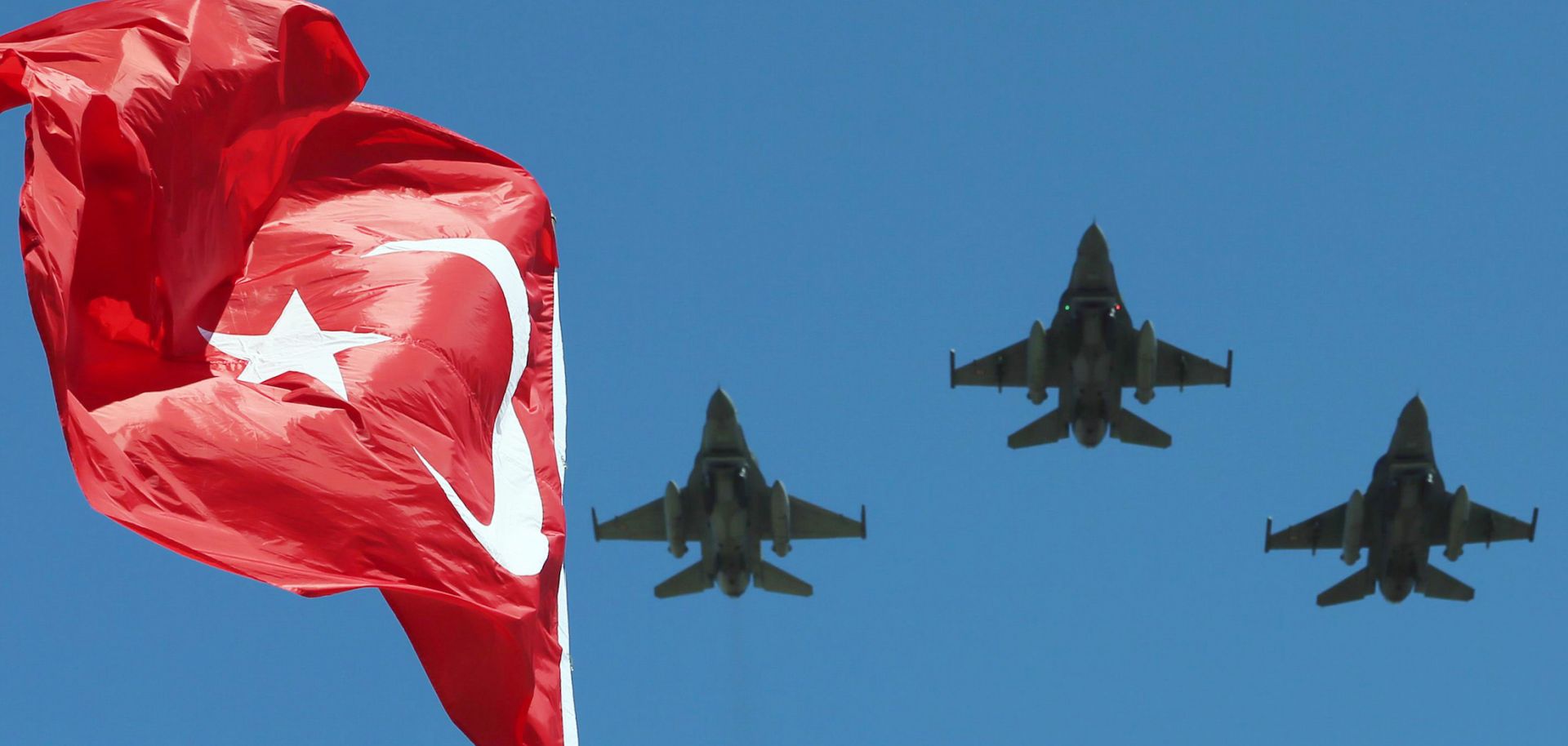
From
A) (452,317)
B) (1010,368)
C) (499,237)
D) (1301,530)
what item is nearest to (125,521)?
(452,317)

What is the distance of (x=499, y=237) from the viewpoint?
58.1 ft

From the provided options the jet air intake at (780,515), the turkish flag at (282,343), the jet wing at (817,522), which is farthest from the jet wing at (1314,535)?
the turkish flag at (282,343)

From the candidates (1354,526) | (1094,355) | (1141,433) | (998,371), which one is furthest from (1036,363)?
(1354,526)

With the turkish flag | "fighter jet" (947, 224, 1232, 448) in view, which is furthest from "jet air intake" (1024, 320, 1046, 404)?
the turkish flag

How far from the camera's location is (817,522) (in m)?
51.7

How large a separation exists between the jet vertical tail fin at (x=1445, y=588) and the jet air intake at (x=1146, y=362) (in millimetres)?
11021

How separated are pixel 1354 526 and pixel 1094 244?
995 cm

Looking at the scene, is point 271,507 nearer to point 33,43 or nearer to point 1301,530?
point 33,43

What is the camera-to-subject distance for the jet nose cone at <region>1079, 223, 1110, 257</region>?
49.3 m

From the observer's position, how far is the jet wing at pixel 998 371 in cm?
5328

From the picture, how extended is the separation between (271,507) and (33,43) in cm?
414

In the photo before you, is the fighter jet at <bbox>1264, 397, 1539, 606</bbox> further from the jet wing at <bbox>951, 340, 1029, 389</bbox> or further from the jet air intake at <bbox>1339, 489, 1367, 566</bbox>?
the jet wing at <bbox>951, 340, 1029, 389</bbox>

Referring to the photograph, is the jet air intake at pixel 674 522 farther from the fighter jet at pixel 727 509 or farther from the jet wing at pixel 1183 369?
the jet wing at pixel 1183 369

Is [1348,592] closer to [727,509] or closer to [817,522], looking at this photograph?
[817,522]
